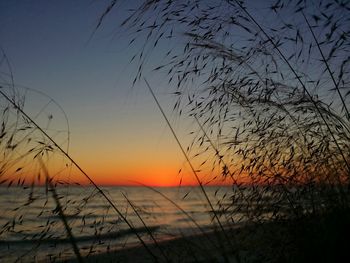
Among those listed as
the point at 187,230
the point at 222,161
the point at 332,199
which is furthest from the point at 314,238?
the point at 187,230

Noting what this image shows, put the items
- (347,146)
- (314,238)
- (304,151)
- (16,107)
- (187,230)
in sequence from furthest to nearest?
(187,230)
(304,151)
(347,146)
(16,107)
(314,238)

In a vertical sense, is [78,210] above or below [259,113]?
below

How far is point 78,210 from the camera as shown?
2.59 metres

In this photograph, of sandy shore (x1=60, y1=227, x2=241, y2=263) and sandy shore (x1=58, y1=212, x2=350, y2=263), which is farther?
sandy shore (x1=60, y1=227, x2=241, y2=263)

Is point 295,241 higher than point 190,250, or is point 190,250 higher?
point 190,250

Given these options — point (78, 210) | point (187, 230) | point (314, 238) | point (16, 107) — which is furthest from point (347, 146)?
point (187, 230)

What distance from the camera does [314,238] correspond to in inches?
81.3

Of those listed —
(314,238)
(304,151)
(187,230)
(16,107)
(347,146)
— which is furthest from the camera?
(187,230)

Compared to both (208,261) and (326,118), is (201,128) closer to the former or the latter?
(326,118)

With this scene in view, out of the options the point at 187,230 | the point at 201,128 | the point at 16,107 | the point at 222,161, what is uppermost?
the point at 16,107

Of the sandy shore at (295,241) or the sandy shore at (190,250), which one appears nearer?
the sandy shore at (295,241)

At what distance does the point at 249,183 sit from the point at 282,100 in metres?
0.67

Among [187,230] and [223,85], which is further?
[187,230]

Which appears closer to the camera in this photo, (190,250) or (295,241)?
(190,250)
